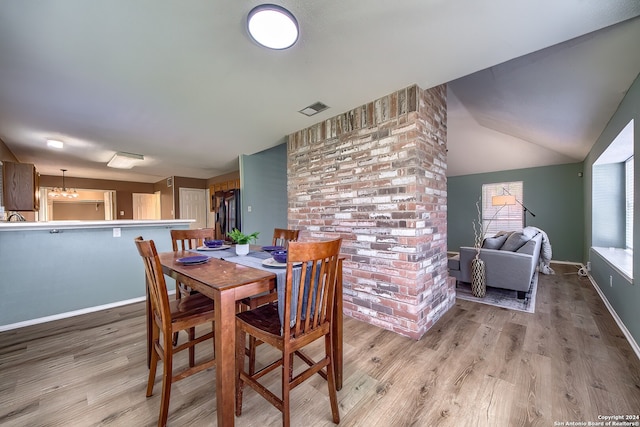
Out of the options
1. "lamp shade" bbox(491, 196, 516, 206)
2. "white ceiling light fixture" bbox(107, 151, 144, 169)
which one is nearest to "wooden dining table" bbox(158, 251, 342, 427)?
"white ceiling light fixture" bbox(107, 151, 144, 169)

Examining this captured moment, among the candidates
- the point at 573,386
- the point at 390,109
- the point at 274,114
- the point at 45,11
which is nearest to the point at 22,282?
the point at 45,11

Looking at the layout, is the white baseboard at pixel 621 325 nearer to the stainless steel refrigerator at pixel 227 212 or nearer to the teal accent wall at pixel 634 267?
the teal accent wall at pixel 634 267

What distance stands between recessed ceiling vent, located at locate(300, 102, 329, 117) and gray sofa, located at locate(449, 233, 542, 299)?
9.20 ft

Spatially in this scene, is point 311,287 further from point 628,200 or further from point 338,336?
point 628,200

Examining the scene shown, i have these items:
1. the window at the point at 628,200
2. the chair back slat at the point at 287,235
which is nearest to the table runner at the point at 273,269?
the chair back slat at the point at 287,235

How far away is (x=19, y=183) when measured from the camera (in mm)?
3238

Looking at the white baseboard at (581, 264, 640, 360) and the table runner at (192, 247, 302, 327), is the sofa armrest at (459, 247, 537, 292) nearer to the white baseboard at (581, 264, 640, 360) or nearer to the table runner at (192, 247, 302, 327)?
the white baseboard at (581, 264, 640, 360)

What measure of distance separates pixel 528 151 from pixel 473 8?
4.99 m

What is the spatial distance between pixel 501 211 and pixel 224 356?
22.7 feet

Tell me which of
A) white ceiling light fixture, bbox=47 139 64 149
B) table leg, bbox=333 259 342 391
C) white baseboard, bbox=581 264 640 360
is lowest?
white baseboard, bbox=581 264 640 360

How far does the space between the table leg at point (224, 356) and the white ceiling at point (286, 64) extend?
5.37ft

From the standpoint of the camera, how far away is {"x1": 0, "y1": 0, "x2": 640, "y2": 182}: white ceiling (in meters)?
1.47

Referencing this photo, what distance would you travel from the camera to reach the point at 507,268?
3.22 meters

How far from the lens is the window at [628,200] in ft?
10.8
